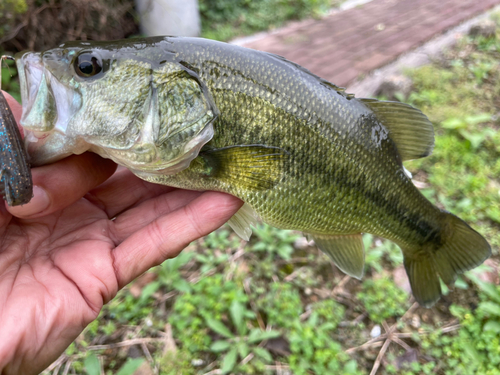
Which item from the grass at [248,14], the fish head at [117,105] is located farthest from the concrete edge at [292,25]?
the fish head at [117,105]

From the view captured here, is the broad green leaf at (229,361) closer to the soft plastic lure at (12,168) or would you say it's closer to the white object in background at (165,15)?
the soft plastic lure at (12,168)

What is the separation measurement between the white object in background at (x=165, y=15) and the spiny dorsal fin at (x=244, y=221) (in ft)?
17.1

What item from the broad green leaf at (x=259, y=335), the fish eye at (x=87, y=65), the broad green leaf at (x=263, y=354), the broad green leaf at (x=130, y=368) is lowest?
the broad green leaf at (x=263, y=354)

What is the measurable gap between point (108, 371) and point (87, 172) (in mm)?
1496

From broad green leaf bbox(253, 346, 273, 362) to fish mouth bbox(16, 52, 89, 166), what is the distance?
5.70 feet

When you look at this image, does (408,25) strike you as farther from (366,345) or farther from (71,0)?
(366,345)

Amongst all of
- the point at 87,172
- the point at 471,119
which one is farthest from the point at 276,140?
the point at 471,119

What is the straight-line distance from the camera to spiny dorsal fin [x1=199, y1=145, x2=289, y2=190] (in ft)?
5.18

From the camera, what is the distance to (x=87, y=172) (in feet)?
5.04

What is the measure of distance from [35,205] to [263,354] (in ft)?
5.61

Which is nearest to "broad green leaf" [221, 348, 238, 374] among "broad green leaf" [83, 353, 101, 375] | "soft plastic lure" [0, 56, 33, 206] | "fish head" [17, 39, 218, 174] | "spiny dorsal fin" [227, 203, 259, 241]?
"broad green leaf" [83, 353, 101, 375]

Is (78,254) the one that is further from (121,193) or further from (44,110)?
(44,110)

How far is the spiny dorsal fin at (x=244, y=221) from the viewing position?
1.90 m

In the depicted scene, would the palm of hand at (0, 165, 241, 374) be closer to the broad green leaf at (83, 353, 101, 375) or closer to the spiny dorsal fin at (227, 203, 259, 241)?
the spiny dorsal fin at (227, 203, 259, 241)
